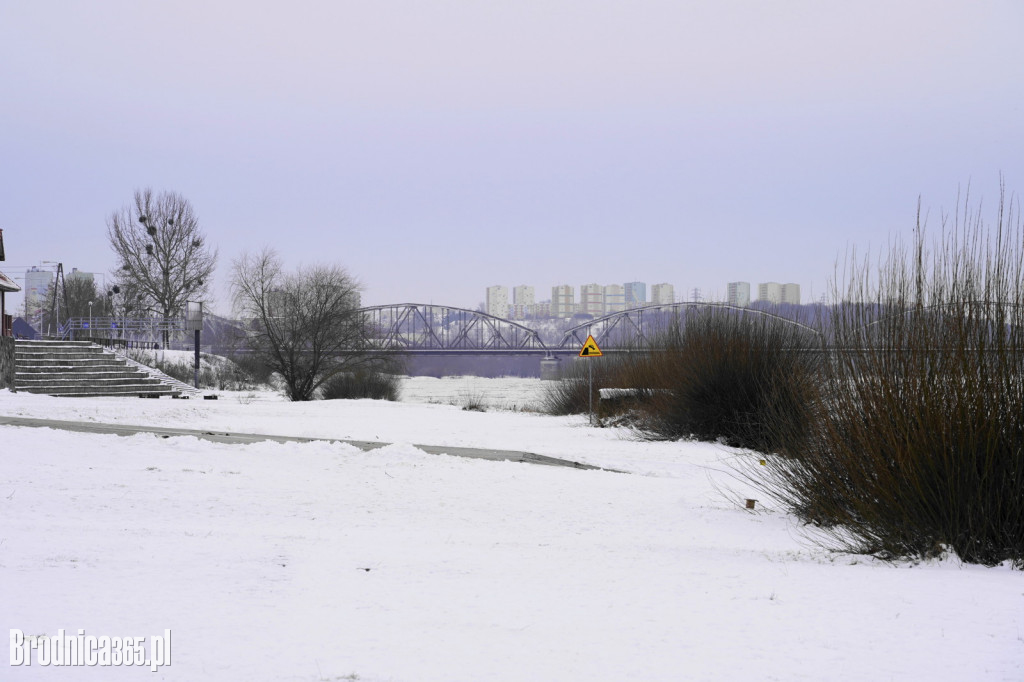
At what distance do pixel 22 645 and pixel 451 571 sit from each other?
306 cm

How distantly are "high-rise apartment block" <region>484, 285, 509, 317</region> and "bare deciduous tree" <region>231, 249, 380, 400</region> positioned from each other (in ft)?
465

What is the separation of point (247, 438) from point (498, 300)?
178 metres

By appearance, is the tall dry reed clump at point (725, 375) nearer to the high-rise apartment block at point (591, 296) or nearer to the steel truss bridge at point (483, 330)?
the steel truss bridge at point (483, 330)

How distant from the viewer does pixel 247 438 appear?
15.3 meters

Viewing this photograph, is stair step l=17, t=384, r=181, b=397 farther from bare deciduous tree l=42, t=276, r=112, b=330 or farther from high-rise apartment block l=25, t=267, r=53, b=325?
A: high-rise apartment block l=25, t=267, r=53, b=325

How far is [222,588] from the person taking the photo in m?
5.59

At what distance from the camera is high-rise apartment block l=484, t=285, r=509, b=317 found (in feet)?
614

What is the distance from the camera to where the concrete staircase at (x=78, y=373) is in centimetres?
2498

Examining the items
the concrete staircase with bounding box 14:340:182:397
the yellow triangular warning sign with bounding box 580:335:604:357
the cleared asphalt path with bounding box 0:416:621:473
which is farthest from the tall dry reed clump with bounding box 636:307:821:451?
the concrete staircase with bounding box 14:340:182:397

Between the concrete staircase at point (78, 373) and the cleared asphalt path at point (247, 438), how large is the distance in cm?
1048

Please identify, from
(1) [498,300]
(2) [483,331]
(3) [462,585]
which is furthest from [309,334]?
(1) [498,300]

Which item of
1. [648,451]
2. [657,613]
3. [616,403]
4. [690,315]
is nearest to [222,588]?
[657,613]

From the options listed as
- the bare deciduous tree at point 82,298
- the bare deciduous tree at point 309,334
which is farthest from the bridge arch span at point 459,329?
the bare deciduous tree at point 309,334

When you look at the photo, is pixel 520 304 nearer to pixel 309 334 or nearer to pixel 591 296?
pixel 591 296
